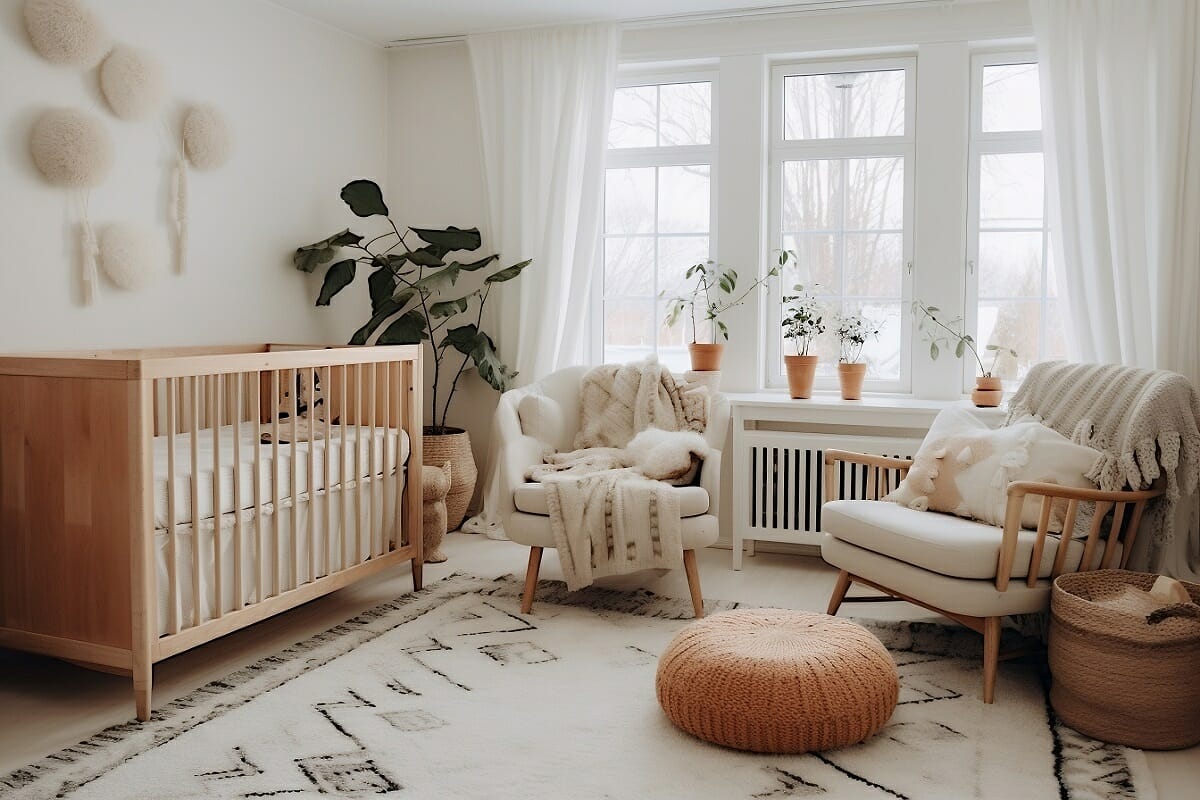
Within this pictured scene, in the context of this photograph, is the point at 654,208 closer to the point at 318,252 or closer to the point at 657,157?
the point at 657,157

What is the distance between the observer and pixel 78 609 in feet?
7.88

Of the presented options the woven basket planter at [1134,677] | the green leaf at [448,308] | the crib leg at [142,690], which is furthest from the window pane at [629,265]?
the crib leg at [142,690]

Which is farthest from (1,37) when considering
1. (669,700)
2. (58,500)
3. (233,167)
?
(669,700)

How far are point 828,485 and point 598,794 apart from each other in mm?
1493

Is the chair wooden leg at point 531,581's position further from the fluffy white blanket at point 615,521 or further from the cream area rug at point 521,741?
the cream area rug at point 521,741

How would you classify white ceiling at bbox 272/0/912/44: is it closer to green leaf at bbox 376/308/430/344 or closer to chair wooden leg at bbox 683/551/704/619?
green leaf at bbox 376/308/430/344

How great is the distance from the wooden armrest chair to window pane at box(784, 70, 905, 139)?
1.96 m

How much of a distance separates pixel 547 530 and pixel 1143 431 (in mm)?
1736

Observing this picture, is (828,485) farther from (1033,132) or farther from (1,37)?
(1,37)

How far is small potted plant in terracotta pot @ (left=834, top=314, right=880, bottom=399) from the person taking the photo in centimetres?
387

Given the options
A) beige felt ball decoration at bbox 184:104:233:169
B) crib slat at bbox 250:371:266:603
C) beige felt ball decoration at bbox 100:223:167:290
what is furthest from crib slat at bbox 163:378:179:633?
beige felt ball decoration at bbox 184:104:233:169

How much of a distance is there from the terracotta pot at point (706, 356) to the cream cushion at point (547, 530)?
1.01 metres

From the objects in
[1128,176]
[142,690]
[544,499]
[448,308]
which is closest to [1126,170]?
[1128,176]

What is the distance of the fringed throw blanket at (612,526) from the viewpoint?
3088 millimetres
